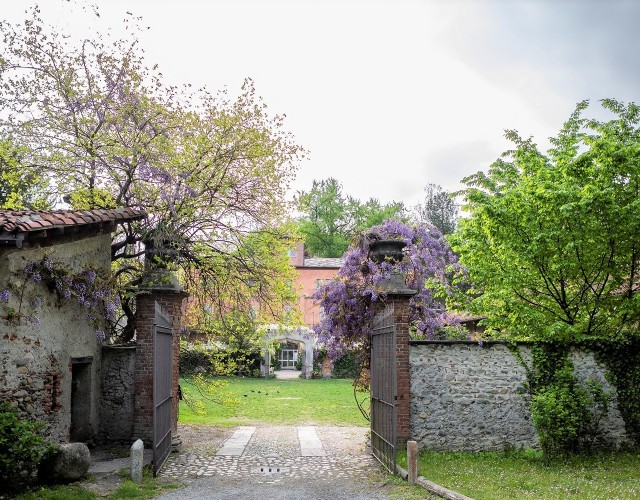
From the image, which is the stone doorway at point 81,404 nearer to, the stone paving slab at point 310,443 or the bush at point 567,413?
the stone paving slab at point 310,443

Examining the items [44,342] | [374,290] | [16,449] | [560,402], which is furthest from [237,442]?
[560,402]

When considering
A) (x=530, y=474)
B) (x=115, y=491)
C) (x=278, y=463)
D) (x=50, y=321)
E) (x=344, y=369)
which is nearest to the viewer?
(x=115, y=491)

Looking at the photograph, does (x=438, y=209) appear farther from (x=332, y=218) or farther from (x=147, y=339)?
(x=147, y=339)

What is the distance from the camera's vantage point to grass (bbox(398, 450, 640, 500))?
773 centimetres

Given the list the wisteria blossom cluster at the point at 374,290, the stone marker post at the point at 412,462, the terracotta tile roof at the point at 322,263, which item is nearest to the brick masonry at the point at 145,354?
the wisteria blossom cluster at the point at 374,290

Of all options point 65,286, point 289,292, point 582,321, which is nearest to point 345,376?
point 289,292

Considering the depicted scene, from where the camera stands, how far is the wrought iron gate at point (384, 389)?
9492mm

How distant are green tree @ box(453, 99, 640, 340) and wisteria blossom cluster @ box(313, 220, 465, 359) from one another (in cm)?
100

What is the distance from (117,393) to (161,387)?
6.41ft

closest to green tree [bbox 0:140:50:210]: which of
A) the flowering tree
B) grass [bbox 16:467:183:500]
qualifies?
the flowering tree

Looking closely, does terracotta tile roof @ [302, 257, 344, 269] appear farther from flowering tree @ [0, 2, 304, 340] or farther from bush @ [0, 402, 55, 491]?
bush @ [0, 402, 55, 491]

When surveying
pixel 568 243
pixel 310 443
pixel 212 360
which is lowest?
pixel 310 443

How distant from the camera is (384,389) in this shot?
10180 mm

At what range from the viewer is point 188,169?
12.0 metres
